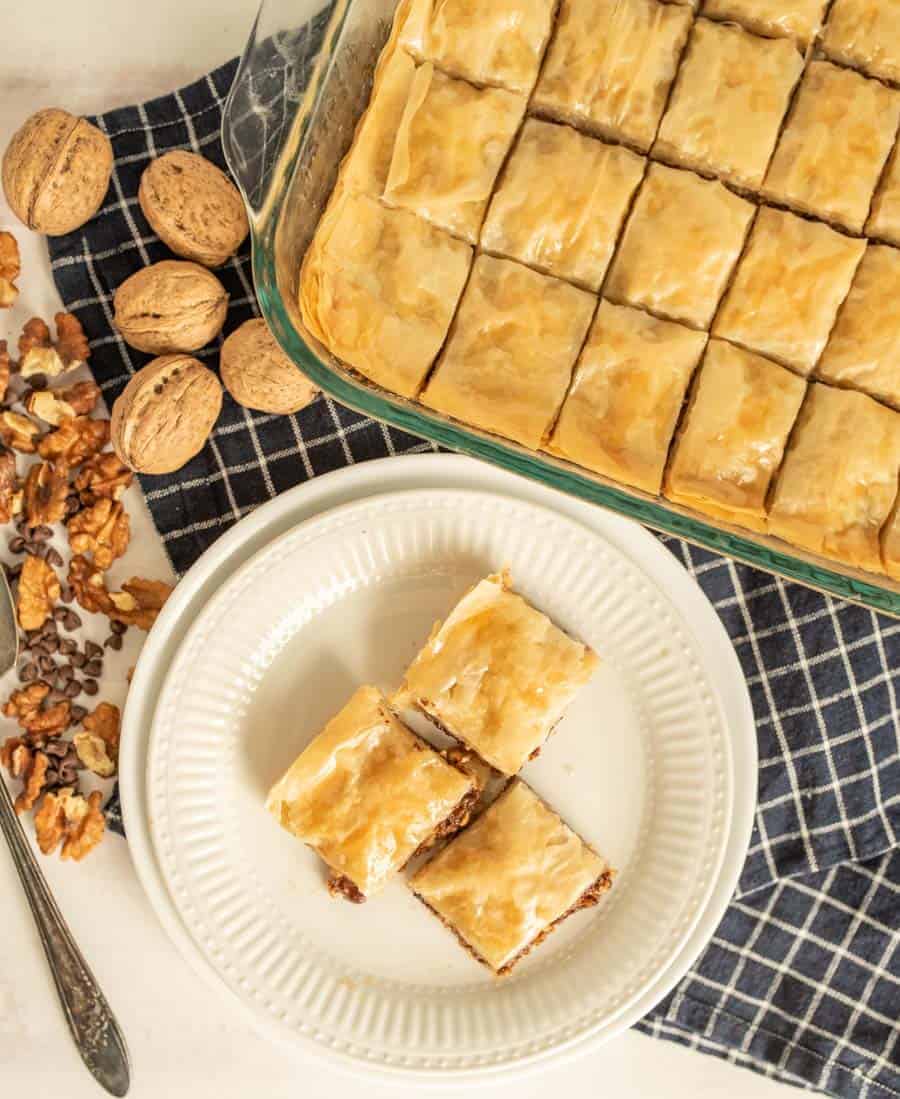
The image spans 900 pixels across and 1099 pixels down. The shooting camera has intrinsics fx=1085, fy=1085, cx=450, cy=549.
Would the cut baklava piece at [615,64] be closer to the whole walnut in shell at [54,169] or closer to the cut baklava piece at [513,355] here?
the cut baklava piece at [513,355]

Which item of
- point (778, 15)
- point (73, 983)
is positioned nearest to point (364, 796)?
point (73, 983)

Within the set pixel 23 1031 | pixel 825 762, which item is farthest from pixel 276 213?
pixel 23 1031

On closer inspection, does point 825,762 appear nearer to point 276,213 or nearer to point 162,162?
point 276,213

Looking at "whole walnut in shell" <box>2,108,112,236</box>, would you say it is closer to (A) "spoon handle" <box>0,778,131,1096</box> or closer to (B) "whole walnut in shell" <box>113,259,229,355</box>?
→ (B) "whole walnut in shell" <box>113,259,229,355</box>

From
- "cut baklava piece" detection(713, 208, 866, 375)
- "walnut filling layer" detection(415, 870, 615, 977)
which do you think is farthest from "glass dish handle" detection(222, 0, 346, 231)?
"walnut filling layer" detection(415, 870, 615, 977)

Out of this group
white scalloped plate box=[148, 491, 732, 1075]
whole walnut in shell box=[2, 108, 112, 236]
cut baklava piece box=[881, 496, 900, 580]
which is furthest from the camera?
white scalloped plate box=[148, 491, 732, 1075]

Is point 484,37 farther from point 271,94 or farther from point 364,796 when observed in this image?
point 364,796
